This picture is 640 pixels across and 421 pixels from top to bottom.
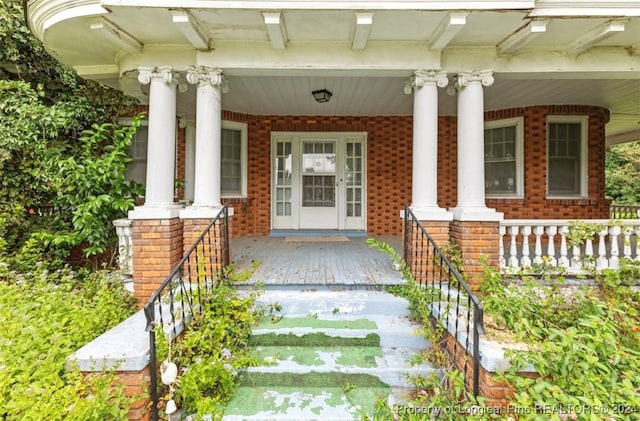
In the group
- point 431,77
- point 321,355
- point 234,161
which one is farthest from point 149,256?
point 431,77

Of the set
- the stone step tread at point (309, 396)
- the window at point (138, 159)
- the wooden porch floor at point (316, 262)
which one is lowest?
the stone step tread at point (309, 396)

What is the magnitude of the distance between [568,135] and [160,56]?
673cm

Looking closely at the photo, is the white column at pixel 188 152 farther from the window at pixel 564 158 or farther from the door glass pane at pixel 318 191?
the window at pixel 564 158

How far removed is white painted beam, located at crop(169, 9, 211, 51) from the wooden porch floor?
8.23 ft

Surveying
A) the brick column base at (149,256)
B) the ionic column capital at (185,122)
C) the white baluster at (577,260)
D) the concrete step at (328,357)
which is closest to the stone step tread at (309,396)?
the concrete step at (328,357)

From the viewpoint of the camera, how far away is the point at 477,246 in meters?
3.51

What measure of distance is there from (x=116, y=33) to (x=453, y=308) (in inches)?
167

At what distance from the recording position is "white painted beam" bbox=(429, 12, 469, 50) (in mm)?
3029

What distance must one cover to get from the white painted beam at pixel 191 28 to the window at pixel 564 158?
5.88 meters

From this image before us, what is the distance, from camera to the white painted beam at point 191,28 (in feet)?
9.84

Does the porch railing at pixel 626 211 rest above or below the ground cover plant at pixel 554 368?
above

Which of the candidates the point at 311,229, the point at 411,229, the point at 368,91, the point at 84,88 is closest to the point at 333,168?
the point at 311,229

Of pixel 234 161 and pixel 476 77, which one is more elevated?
pixel 476 77

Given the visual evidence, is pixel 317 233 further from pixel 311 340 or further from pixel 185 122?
pixel 311 340
